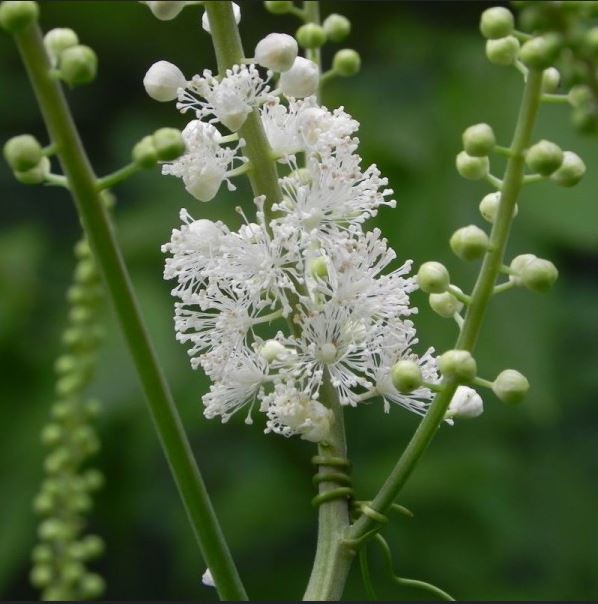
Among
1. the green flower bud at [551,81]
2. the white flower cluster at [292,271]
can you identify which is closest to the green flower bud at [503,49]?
the green flower bud at [551,81]

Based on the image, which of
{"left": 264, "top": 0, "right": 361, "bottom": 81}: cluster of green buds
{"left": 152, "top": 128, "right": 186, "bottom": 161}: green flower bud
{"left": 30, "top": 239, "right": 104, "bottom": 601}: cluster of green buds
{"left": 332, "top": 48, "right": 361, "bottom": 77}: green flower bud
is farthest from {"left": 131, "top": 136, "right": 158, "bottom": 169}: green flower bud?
{"left": 30, "top": 239, "right": 104, "bottom": 601}: cluster of green buds

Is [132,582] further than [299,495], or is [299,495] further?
[132,582]

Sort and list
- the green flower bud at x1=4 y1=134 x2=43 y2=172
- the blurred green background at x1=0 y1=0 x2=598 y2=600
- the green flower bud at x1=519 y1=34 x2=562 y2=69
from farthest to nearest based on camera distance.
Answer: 1. the blurred green background at x1=0 y1=0 x2=598 y2=600
2. the green flower bud at x1=4 y1=134 x2=43 y2=172
3. the green flower bud at x1=519 y1=34 x2=562 y2=69

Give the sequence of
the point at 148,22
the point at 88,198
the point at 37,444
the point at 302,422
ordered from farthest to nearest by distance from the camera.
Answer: the point at 148,22 → the point at 37,444 → the point at 302,422 → the point at 88,198

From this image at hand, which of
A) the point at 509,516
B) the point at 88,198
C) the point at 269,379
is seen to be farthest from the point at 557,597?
the point at 88,198

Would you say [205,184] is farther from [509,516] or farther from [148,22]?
[148,22]

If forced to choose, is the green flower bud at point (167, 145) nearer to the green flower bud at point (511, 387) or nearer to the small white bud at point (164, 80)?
the small white bud at point (164, 80)

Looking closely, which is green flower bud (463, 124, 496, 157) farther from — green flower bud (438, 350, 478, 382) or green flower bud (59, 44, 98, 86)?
green flower bud (59, 44, 98, 86)
